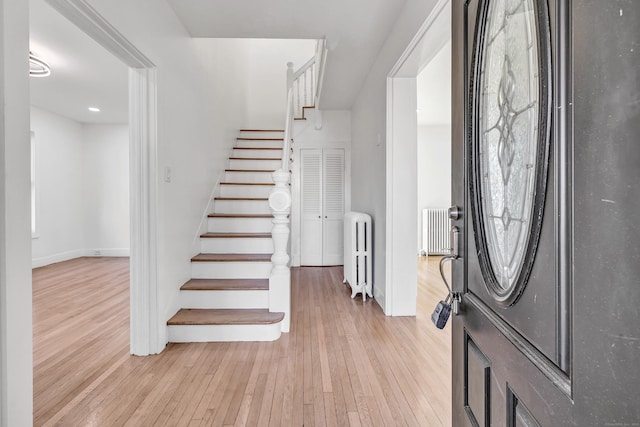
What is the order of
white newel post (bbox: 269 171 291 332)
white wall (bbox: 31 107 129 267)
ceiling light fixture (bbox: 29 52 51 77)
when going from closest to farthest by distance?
white newel post (bbox: 269 171 291 332)
ceiling light fixture (bbox: 29 52 51 77)
white wall (bbox: 31 107 129 267)

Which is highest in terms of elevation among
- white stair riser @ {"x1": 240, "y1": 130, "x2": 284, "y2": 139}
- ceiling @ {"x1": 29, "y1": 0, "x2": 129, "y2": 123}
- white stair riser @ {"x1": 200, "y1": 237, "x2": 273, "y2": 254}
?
ceiling @ {"x1": 29, "y1": 0, "x2": 129, "y2": 123}

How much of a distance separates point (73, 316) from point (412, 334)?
116 inches

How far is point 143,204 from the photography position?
216 centimetres

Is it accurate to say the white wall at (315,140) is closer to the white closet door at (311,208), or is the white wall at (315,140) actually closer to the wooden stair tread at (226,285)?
the white closet door at (311,208)

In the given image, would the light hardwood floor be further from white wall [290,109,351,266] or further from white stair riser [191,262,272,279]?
white wall [290,109,351,266]

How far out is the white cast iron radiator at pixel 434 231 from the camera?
6.16m

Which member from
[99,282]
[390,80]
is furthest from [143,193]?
[99,282]

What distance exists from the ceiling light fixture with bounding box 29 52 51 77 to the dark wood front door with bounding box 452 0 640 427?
157 inches

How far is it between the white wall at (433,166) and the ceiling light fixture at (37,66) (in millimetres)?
5575

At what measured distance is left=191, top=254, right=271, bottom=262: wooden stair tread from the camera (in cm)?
287

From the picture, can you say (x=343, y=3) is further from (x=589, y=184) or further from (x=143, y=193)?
(x=589, y=184)

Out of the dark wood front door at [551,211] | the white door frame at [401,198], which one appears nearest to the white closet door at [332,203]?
the white door frame at [401,198]

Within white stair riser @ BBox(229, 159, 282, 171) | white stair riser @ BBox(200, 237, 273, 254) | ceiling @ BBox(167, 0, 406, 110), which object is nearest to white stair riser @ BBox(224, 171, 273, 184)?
white stair riser @ BBox(229, 159, 282, 171)

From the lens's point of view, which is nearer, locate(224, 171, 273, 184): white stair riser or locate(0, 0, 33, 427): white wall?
locate(0, 0, 33, 427): white wall
